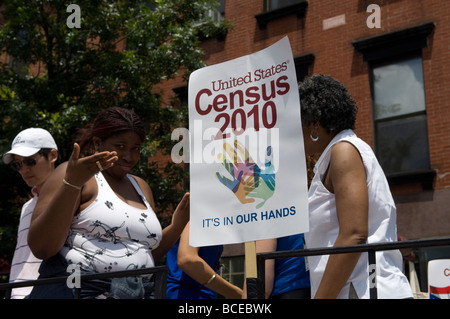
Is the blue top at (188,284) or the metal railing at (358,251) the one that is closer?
the metal railing at (358,251)

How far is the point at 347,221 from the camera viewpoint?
2.32m

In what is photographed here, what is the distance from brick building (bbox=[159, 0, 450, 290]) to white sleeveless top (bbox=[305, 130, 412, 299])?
7690 mm

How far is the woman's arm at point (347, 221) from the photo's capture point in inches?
90.5

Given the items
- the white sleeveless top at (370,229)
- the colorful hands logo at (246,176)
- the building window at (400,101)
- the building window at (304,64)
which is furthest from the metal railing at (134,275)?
the building window at (304,64)

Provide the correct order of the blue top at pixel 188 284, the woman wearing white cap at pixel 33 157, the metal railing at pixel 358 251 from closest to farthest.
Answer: the metal railing at pixel 358 251, the blue top at pixel 188 284, the woman wearing white cap at pixel 33 157

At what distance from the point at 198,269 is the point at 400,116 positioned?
26.3 ft

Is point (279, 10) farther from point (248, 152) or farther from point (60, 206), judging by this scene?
point (60, 206)

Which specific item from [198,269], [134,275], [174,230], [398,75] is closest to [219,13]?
[398,75]

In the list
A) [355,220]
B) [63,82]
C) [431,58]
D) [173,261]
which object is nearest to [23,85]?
[63,82]

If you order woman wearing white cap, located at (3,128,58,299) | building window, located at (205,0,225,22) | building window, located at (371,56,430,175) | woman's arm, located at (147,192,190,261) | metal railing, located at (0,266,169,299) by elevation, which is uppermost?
building window, located at (205,0,225,22)

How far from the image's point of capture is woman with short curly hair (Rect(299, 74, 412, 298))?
2.30m

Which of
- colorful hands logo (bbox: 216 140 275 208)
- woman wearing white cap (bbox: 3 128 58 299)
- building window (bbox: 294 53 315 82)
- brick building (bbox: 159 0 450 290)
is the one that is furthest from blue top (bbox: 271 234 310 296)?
building window (bbox: 294 53 315 82)

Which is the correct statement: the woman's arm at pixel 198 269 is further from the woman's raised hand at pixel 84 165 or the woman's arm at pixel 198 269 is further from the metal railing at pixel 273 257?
the woman's raised hand at pixel 84 165

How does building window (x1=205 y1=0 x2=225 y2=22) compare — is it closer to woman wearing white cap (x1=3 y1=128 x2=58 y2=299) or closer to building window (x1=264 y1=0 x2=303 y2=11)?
building window (x1=264 y1=0 x2=303 y2=11)
